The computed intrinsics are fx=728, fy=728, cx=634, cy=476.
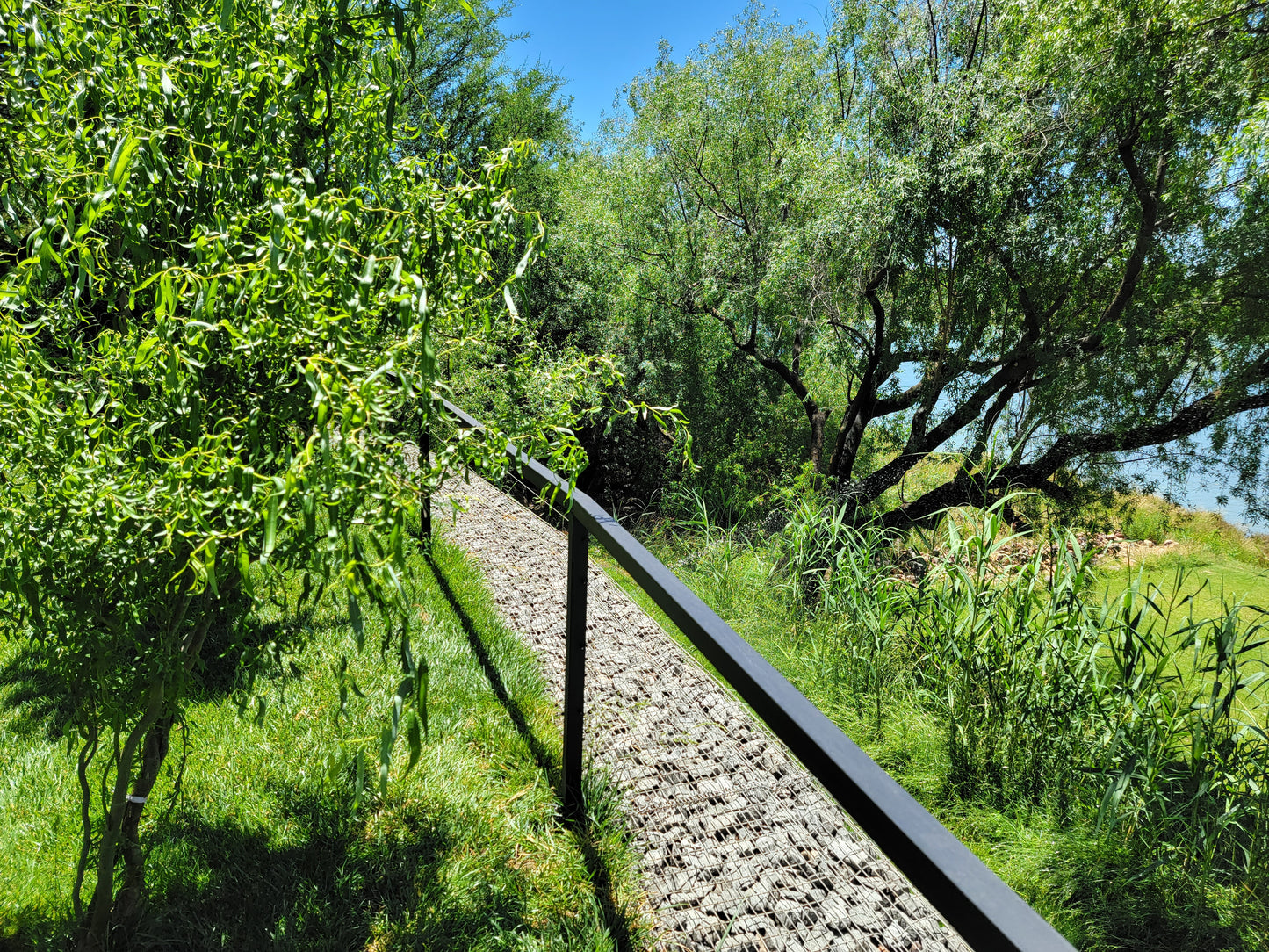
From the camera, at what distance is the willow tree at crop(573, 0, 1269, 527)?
20.5 feet

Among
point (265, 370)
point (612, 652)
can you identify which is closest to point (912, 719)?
point (612, 652)

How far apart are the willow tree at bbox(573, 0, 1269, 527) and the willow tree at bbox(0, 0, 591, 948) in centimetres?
363

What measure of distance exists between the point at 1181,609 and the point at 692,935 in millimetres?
7706

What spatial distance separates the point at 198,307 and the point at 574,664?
5.79 ft

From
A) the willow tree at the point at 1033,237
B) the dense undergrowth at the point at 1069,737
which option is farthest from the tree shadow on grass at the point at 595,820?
the willow tree at the point at 1033,237

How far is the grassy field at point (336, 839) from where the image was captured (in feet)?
7.13

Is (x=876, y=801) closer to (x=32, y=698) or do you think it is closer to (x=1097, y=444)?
(x=32, y=698)

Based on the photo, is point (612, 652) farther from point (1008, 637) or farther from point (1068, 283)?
point (1068, 283)

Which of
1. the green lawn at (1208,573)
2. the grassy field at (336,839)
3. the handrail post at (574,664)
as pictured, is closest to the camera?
the grassy field at (336,839)

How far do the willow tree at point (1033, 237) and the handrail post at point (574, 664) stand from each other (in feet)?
8.91

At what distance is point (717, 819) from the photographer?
2.90m

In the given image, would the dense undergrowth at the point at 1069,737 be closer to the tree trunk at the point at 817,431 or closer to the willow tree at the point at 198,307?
the willow tree at the point at 198,307

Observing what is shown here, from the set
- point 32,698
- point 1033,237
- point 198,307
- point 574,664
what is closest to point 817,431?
point 1033,237

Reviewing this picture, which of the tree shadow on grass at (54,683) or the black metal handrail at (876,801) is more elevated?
the black metal handrail at (876,801)
